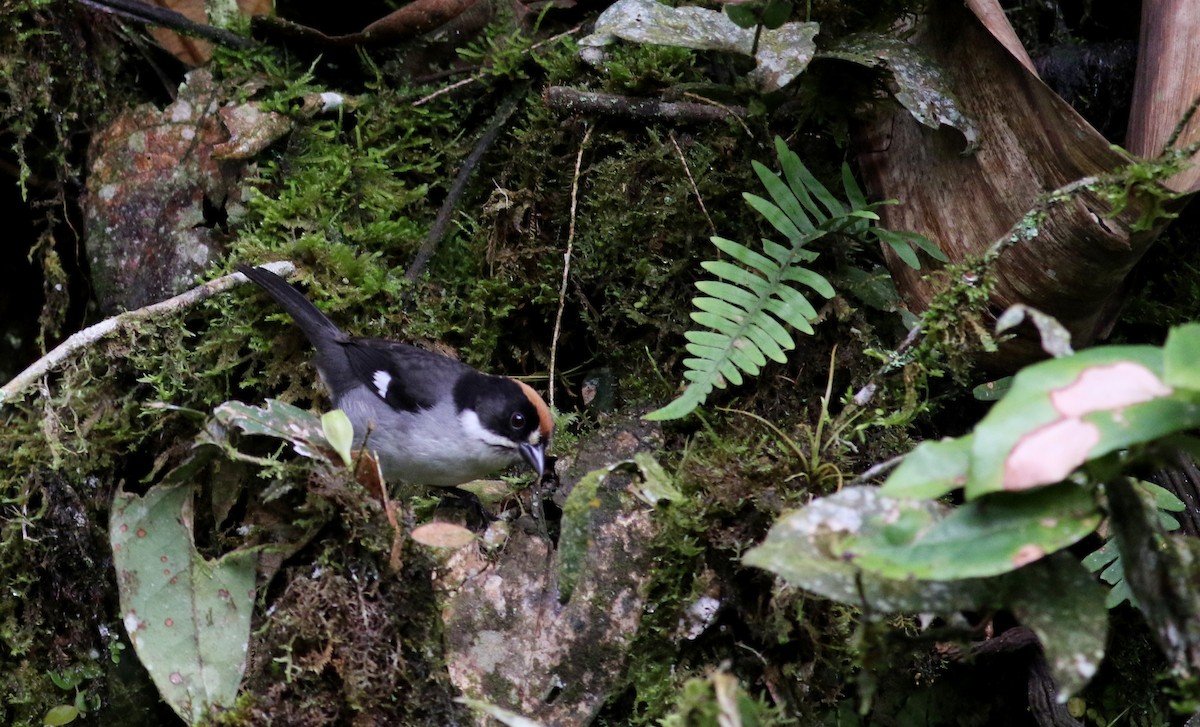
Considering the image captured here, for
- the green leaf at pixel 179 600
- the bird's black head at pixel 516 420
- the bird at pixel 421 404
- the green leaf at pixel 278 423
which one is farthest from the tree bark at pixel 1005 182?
the green leaf at pixel 179 600

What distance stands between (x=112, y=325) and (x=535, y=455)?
163cm

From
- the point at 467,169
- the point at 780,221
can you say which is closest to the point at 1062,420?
the point at 780,221

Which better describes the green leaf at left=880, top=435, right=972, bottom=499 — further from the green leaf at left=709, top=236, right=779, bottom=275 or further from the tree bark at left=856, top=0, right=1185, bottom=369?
the green leaf at left=709, top=236, right=779, bottom=275

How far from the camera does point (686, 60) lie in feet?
13.0

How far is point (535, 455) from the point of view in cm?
371

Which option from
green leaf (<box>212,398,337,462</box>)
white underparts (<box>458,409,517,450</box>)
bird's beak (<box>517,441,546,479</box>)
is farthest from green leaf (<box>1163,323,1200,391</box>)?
white underparts (<box>458,409,517,450</box>)

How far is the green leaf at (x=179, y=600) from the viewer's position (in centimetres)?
285

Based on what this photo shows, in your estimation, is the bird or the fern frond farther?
the bird

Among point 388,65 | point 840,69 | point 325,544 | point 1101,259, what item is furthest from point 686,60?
point 325,544

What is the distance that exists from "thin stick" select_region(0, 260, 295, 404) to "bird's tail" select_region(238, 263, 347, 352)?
82 mm

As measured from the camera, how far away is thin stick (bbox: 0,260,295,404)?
12.1 feet

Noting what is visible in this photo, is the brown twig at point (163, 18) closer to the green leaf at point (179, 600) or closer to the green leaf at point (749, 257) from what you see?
the green leaf at point (179, 600)

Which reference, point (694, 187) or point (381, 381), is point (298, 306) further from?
point (694, 187)

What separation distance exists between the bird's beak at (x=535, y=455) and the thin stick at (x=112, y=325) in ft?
3.84
